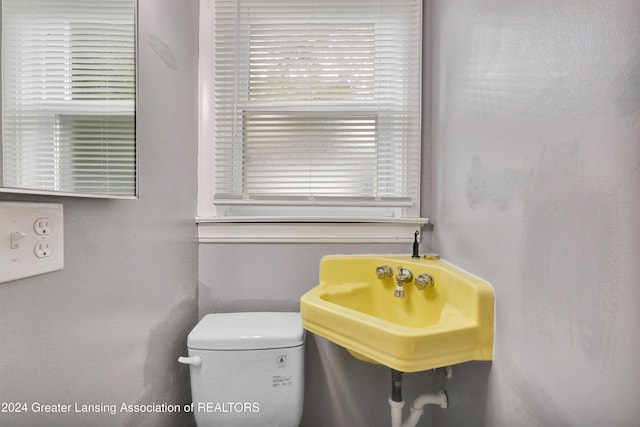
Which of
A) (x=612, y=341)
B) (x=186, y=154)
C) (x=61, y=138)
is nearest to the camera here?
(x=612, y=341)

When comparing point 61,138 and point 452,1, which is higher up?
point 452,1

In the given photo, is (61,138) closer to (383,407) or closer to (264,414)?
(264,414)

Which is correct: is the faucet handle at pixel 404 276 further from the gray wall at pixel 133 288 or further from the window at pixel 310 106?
the gray wall at pixel 133 288

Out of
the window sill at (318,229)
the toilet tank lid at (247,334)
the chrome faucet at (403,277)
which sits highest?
the window sill at (318,229)

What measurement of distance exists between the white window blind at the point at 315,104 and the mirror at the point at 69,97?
0.47 metres

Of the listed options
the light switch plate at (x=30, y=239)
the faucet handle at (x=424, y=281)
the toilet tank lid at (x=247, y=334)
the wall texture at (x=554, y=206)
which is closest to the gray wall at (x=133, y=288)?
the light switch plate at (x=30, y=239)

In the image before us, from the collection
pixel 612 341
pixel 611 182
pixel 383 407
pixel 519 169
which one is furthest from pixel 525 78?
pixel 383 407

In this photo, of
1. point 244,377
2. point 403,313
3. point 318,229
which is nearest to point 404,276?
point 403,313

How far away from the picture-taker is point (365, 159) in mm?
1217

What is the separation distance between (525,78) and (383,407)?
1259mm

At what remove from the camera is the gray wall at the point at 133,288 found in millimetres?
542

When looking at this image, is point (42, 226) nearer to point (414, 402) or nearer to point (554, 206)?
point (554, 206)

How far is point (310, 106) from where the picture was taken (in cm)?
121

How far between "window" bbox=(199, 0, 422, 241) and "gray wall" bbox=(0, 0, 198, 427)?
106 mm
